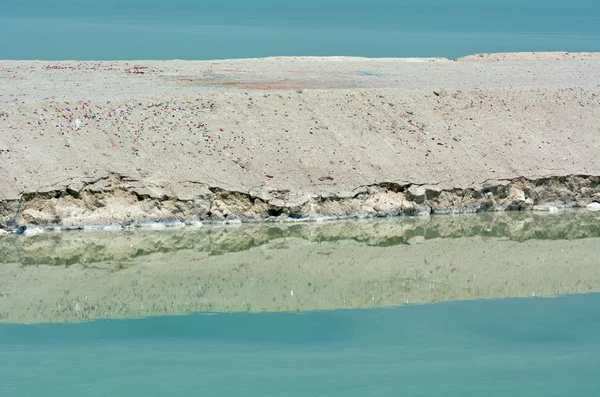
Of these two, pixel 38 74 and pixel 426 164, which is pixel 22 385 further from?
pixel 38 74

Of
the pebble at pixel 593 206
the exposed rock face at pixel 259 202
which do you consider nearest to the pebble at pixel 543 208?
the exposed rock face at pixel 259 202

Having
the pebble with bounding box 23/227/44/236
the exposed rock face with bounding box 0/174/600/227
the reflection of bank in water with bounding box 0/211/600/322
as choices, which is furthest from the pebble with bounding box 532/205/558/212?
the pebble with bounding box 23/227/44/236

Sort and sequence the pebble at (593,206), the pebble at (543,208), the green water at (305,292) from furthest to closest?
1. the pebble at (593,206)
2. the pebble at (543,208)
3. the green water at (305,292)

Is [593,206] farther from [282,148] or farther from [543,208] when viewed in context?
[282,148]

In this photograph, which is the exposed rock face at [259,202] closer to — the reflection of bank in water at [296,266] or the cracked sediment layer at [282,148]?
the cracked sediment layer at [282,148]

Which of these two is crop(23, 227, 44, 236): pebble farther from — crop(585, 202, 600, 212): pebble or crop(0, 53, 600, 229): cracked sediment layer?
crop(585, 202, 600, 212): pebble

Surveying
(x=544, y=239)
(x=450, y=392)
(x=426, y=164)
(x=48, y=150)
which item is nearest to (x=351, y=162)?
(x=426, y=164)
